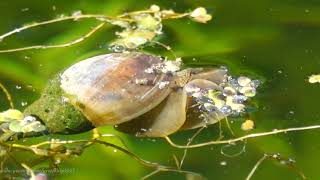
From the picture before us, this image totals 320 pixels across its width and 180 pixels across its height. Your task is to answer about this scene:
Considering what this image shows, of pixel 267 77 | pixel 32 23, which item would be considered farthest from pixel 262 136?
pixel 32 23

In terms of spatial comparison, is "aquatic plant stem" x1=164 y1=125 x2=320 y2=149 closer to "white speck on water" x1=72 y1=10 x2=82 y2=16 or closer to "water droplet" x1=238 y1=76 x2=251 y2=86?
"water droplet" x1=238 y1=76 x2=251 y2=86

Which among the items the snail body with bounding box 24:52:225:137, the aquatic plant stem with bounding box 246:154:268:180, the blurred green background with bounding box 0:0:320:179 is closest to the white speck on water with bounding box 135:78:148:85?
the snail body with bounding box 24:52:225:137

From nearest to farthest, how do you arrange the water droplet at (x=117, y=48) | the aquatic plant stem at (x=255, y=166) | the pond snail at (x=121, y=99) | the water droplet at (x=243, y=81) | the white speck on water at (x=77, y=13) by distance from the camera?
the aquatic plant stem at (x=255, y=166)
the pond snail at (x=121, y=99)
the water droplet at (x=243, y=81)
the water droplet at (x=117, y=48)
the white speck on water at (x=77, y=13)

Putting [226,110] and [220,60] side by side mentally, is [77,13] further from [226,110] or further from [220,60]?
[226,110]

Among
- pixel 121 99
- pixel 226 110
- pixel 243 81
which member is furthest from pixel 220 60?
pixel 121 99

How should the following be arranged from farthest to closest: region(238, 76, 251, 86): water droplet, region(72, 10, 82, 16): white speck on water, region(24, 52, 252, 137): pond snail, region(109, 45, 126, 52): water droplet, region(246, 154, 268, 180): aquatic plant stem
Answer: region(72, 10, 82, 16): white speck on water, region(109, 45, 126, 52): water droplet, region(238, 76, 251, 86): water droplet, region(24, 52, 252, 137): pond snail, region(246, 154, 268, 180): aquatic plant stem

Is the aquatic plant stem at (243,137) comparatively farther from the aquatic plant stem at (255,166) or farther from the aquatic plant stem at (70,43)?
the aquatic plant stem at (70,43)

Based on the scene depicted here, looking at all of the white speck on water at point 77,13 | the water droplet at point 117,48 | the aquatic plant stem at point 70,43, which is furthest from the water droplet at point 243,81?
the white speck on water at point 77,13

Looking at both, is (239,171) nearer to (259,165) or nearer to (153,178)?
(259,165)
